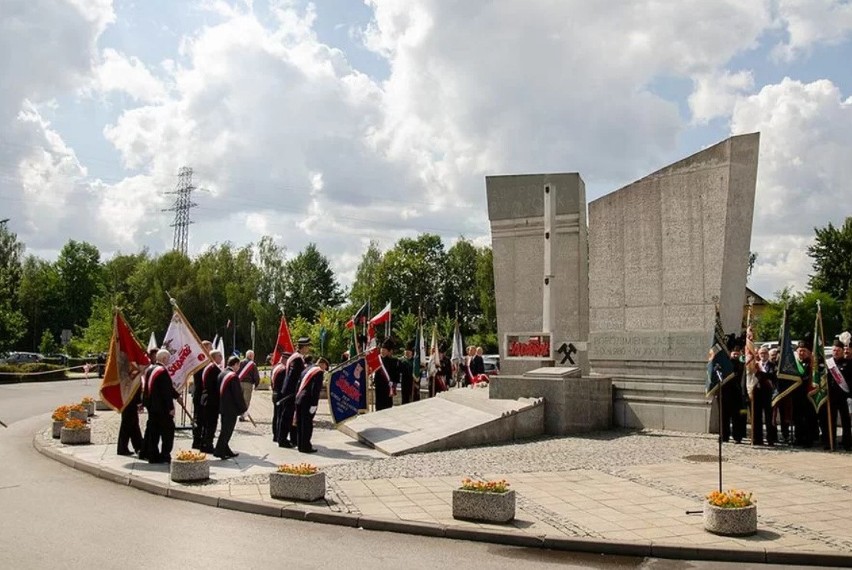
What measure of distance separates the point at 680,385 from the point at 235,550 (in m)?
11.0

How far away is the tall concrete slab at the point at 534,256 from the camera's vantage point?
70.4 feet

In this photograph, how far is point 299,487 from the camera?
32.7ft

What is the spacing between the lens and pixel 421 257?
7688 centimetres

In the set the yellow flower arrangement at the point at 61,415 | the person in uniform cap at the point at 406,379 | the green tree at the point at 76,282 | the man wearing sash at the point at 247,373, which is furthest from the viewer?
the green tree at the point at 76,282

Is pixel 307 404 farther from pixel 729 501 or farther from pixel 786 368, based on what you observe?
pixel 786 368

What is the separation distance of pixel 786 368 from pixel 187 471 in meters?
10.5

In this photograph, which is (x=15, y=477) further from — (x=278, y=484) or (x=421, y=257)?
(x=421, y=257)

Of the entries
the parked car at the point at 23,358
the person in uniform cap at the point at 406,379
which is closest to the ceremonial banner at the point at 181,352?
the person in uniform cap at the point at 406,379

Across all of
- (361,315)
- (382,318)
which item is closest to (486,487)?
(382,318)

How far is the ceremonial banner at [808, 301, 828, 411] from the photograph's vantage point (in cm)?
1443

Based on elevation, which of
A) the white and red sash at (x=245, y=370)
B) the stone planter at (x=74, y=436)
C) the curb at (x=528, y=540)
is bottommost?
the curb at (x=528, y=540)

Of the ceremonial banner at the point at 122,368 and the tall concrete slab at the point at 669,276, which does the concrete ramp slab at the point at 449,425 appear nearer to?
the tall concrete slab at the point at 669,276

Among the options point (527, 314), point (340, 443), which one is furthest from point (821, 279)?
point (340, 443)

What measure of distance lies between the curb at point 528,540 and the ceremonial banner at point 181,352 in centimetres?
627
